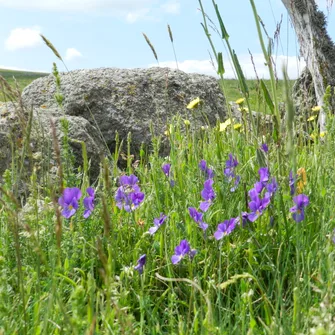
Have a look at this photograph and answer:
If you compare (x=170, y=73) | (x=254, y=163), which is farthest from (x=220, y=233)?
(x=170, y=73)

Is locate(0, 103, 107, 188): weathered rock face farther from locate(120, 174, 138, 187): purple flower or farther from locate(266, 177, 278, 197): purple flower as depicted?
locate(266, 177, 278, 197): purple flower

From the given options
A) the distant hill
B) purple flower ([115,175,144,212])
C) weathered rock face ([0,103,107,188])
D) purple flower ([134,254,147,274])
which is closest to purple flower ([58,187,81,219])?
purple flower ([115,175,144,212])

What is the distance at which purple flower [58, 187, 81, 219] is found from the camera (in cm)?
219

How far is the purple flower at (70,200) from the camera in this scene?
86.4 inches

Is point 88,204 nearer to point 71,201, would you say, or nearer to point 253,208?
point 71,201

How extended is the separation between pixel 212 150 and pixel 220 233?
163cm

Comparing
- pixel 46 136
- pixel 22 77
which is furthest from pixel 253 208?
pixel 22 77

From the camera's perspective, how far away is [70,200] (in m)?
2.22

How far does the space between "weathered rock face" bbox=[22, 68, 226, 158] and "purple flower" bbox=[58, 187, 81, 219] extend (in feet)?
10.0

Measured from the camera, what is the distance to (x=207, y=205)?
2242 mm

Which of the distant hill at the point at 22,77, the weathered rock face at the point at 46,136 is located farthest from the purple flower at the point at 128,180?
the distant hill at the point at 22,77

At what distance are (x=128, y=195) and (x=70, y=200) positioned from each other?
317mm

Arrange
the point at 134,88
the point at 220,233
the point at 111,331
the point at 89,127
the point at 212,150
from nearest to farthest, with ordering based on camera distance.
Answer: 1. the point at 111,331
2. the point at 220,233
3. the point at 212,150
4. the point at 89,127
5. the point at 134,88

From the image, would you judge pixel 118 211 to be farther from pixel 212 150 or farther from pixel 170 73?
pixel 170 73
